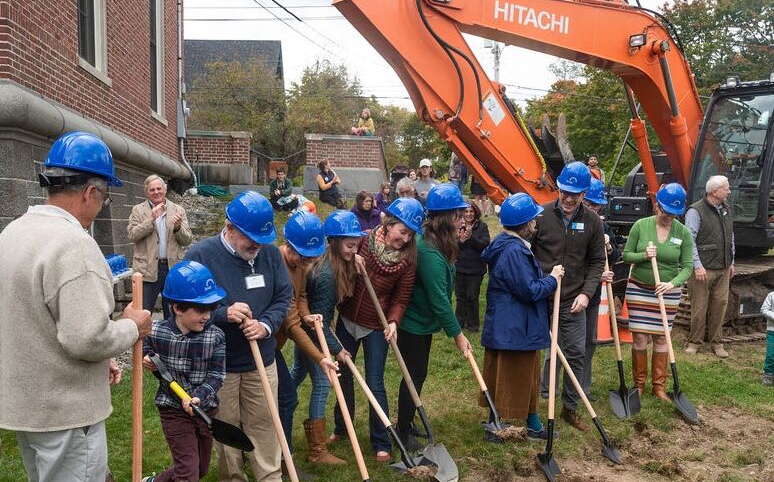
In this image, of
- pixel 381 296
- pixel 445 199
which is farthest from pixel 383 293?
pixel 445 199

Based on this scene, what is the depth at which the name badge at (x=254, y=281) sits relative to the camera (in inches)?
139

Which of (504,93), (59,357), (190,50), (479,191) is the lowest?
(59,357)

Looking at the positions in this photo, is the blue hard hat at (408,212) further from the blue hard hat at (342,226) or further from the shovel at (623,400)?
the shovel at (623,400)

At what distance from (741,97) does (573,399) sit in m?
5.49

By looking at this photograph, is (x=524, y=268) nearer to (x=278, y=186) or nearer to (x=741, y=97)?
(x=741, y=97)

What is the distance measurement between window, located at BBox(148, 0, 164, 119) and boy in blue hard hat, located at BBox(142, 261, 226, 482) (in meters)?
9.91

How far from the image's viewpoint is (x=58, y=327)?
2.35 meters

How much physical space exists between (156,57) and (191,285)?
10.7m

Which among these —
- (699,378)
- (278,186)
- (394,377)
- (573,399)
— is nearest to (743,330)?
(699,378)

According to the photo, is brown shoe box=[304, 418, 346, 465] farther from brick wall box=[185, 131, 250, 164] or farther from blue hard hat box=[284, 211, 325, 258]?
brick wall box=[185, 131, 250, 164]

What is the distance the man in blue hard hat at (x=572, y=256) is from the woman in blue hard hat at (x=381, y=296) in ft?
4.67

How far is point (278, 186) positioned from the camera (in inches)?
512

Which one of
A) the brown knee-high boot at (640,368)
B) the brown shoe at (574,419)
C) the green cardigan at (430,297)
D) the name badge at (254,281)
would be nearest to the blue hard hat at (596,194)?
the brown knee-high boot at (640,368)

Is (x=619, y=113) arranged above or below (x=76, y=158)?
above
